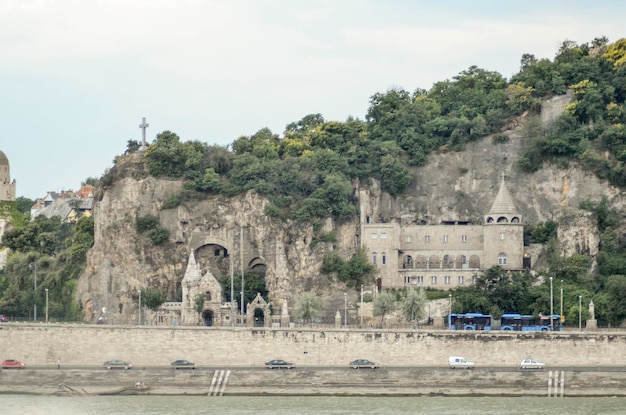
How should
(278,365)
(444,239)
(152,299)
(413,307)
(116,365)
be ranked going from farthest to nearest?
(444,239)
(152,299)
(413,307)
(116,365)
(278,365)

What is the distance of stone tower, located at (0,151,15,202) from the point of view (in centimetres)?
16538

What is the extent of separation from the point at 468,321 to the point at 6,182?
61.7m

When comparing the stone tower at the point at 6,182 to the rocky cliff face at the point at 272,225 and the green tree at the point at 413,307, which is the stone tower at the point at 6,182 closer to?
the rocky cliff face at the point at 272,225

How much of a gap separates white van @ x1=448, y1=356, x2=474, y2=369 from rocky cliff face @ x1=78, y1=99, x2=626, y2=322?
14.5 metres

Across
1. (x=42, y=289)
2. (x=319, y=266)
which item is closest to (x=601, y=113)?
(x=319, y=266)

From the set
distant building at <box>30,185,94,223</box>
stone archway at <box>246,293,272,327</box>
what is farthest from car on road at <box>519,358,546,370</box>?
distant building at <box>30,185,94,223</box>

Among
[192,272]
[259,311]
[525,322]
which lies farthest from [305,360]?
[525,322]

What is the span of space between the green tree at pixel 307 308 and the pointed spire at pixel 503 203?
51.4 ft

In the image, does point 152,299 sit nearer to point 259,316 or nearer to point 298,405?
point 259,316

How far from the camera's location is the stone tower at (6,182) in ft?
543

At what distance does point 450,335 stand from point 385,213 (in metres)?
21.6

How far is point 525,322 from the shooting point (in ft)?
393

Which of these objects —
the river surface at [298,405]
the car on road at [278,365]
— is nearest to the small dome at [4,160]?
the river surface at [298,405]

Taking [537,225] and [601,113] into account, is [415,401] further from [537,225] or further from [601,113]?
[601,113]
